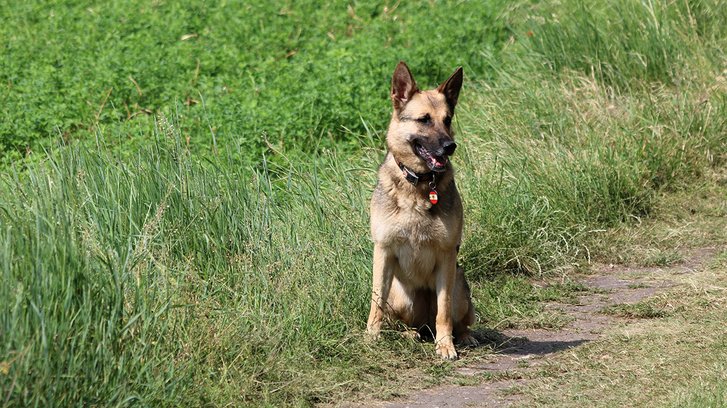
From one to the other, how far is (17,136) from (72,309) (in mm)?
5446

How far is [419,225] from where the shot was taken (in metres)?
6.17

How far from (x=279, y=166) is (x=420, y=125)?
6.92 feet

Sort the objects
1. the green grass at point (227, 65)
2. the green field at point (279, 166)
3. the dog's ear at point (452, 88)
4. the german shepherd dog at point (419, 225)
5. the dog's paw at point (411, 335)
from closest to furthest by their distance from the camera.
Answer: the green field at point (279, 166) → the german shepherd dog at point (419, 225) → the dog's paw at point (411, 335) → the dog's ear at point (452, 88) → the green grass at point (227, 65)

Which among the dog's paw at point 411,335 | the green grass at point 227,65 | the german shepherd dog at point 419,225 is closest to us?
the german shepherd dog at point 419,225

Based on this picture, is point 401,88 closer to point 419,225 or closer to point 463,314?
point 419,225

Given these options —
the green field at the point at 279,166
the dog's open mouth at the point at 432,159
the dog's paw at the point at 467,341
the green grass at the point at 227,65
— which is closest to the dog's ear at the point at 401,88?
the dog's open mouth at the point at 432,159

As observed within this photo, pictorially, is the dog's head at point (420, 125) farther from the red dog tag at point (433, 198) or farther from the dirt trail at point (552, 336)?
the dirt trail at point (552, 336)

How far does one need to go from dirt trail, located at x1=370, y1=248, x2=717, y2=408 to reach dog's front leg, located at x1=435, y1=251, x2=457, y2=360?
0.19 meters

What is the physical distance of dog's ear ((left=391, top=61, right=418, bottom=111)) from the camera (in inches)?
253

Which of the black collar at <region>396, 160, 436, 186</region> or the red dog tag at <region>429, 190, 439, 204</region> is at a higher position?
the black collar at <region>396, 160, 436, 186</region>

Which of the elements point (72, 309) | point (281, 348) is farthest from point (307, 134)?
point (72, 309)

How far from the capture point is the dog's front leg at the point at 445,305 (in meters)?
6.26

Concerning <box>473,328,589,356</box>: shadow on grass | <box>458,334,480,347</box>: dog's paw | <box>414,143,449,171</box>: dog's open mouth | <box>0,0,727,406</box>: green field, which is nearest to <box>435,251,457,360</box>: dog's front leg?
<box>0,0,727,406</box>: green field

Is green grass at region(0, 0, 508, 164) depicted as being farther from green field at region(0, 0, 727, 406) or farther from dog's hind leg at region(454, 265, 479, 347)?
dog's hind leg at region(454, 265, 479, 347)
